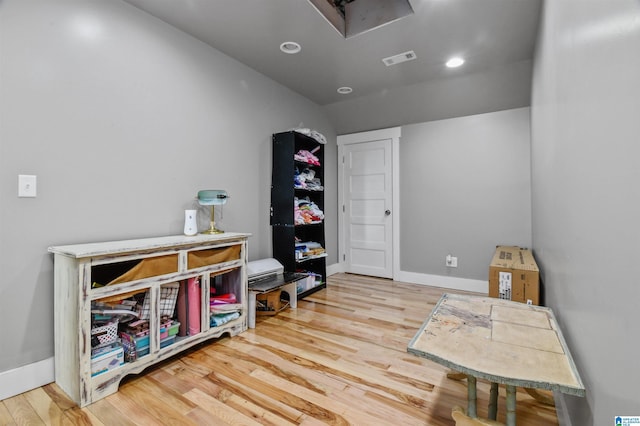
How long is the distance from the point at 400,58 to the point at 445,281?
2.66 meters

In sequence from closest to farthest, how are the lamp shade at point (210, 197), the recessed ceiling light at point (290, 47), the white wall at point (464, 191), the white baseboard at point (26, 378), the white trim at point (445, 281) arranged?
1. the white baseboard at point (26, 378)
2. the lamp shade at point (210, 197)
3. the recessed ceiling light at point (290, 47)
4. the white wall at point (464, 191)
5. the white trim at point (445, 281)

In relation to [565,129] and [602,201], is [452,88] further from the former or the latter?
[602,201]

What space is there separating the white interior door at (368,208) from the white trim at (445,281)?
244 mm

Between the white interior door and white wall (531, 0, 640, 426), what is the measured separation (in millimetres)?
2789

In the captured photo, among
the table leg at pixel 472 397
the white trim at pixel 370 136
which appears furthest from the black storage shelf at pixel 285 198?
the table leg at pixel 472 397

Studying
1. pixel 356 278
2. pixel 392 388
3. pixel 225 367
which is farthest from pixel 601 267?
pixel 356 278

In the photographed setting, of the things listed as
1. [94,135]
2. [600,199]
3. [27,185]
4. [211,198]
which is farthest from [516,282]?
[27,185]

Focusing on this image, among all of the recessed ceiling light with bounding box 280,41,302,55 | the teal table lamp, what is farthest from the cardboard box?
the recessed ceiling light with bounding box 280,41,302,55

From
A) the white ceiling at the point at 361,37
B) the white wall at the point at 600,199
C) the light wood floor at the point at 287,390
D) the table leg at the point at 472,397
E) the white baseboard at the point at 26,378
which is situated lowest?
the light wood floor at the point at 287,390

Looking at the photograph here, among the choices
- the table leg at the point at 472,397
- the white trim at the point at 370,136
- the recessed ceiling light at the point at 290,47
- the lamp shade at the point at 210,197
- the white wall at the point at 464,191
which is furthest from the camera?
the white trim at the point at 370,136

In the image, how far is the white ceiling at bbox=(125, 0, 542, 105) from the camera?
2097 millimetres

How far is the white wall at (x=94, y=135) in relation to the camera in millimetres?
1613

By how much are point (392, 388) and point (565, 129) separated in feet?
5.12

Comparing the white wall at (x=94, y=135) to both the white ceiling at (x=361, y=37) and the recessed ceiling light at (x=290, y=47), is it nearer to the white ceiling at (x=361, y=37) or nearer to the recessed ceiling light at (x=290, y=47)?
the white ceiling at (x=361, y=37)
